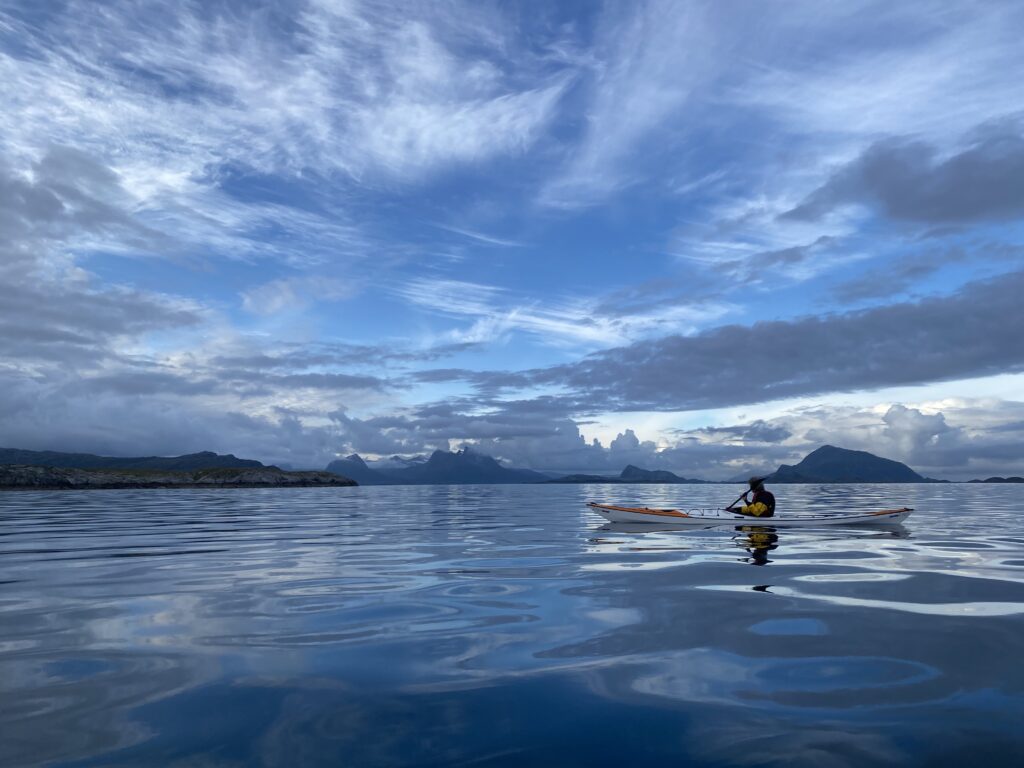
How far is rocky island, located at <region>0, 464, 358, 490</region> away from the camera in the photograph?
433 ft

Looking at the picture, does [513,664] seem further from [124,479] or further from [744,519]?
[124,479]

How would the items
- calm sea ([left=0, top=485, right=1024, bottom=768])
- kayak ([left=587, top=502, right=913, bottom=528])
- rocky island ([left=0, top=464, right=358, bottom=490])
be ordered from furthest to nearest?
rocky island ([left=0, top=464, right=358, bottom=490]) → kayak ([left=587, top=502, right=913, bottom=528]) → calm sea ([left=0, top=485, right=1024, bottom=768])

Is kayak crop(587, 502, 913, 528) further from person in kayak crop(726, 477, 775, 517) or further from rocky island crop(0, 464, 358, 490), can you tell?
rocky island crop(0, 464, 358, 490)

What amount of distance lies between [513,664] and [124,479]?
177128mm

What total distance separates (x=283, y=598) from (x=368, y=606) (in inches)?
89.0

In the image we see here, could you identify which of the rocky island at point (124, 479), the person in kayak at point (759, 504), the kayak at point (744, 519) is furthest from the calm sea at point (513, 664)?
the rocky island at point (124, 479)

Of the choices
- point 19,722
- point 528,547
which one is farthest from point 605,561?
point 19,722

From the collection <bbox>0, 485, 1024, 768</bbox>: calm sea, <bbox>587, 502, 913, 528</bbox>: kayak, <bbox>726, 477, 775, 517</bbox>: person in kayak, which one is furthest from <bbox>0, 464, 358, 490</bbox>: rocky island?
<bbox>726, 477, 775, 517</bbox>: person in kayak

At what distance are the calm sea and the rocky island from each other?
144 metres

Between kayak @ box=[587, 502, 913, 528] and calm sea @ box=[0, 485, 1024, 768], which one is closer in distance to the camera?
calm sea @ box=[0, 485, 1024, 768]

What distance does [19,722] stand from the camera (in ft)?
22.2

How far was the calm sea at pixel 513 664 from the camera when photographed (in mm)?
6289

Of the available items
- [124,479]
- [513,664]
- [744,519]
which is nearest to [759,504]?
[744,519]

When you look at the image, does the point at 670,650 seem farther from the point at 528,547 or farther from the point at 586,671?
the point at 528,547
